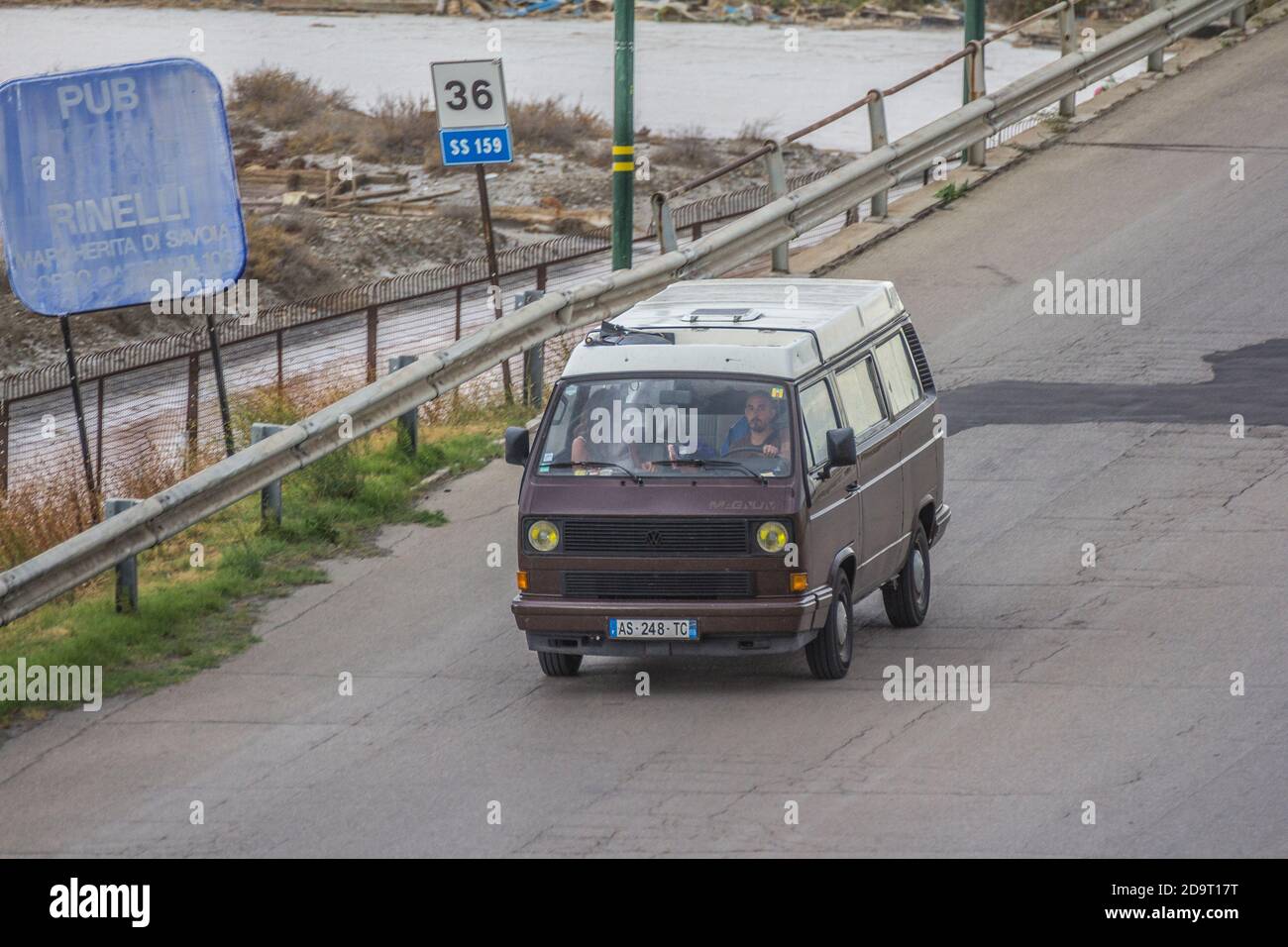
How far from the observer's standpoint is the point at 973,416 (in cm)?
1700

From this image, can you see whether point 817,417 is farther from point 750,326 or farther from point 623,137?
point 623,137

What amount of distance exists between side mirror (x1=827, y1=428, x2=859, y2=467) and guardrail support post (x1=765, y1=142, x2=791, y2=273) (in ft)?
32.7

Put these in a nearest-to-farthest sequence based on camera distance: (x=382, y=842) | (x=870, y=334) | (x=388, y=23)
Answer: (x=382, y=842)
(x=870, y=334)
(x=388, y=23)

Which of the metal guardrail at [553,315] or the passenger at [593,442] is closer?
the passenger at [593,442]

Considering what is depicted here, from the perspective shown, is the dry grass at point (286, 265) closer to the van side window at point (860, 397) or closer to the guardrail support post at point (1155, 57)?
the guardrail support post at point (1155, 57)

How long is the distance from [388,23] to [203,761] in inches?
2949

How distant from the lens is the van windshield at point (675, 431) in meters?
11.4

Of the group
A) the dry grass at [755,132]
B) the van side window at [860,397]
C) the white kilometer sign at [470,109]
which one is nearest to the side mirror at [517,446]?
the van side window at [860,397]

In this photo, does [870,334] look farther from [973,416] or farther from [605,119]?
[605,119]

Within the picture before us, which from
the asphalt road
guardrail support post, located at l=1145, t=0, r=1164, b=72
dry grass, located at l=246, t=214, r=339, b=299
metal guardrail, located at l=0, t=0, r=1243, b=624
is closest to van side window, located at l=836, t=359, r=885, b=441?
the asphalt road

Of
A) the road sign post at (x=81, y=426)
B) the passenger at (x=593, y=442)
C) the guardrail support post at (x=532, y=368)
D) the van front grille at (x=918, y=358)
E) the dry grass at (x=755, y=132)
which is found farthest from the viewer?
the dry grass at (x=755, y=132)

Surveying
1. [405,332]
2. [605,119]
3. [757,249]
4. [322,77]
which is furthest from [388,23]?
[757,249]

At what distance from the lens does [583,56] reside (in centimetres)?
7131

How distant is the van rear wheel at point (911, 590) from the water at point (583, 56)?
38636mm
